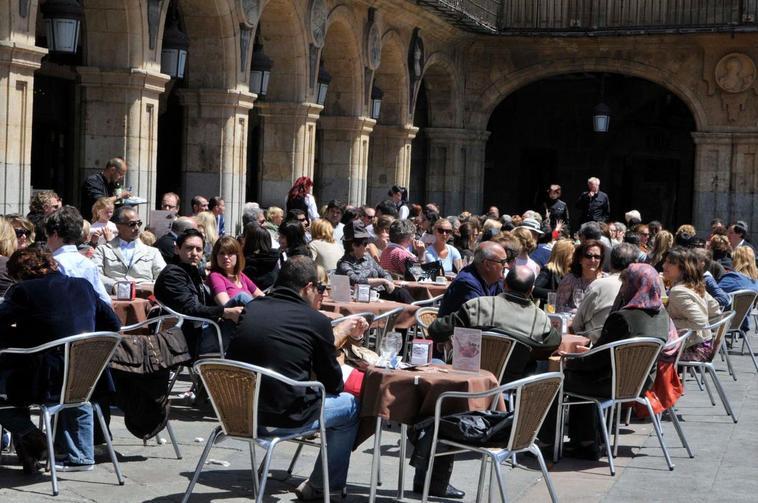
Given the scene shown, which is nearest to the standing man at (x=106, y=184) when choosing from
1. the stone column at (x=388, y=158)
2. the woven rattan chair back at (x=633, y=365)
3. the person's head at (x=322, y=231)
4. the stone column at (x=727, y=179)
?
the person's head at (x=322, y=231)

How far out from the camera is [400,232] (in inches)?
455

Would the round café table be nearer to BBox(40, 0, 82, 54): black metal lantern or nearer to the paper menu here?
the paper menu

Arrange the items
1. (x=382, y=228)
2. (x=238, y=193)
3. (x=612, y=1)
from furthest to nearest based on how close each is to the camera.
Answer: (x=612, y=1) < (x=238, y=193) < (x=382, y=228)

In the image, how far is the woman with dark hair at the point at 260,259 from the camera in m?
9.67

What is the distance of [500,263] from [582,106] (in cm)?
2195

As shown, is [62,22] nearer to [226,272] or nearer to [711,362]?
[226,272]

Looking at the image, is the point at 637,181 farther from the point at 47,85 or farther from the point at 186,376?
the point at 186,376

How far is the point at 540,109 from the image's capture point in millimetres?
29516

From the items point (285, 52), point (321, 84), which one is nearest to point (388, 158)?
point (321, 84)

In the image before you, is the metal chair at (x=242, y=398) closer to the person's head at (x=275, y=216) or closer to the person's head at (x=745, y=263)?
the person's head at (x=275, y=216)

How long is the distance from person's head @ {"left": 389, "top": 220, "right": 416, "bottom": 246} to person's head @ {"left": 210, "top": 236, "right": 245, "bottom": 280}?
10.4ft

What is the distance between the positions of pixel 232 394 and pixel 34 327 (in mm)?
1217

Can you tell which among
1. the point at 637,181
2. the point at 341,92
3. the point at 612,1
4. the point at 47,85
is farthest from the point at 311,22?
the point at 637,181

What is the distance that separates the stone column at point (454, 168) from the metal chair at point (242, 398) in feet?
63.1
